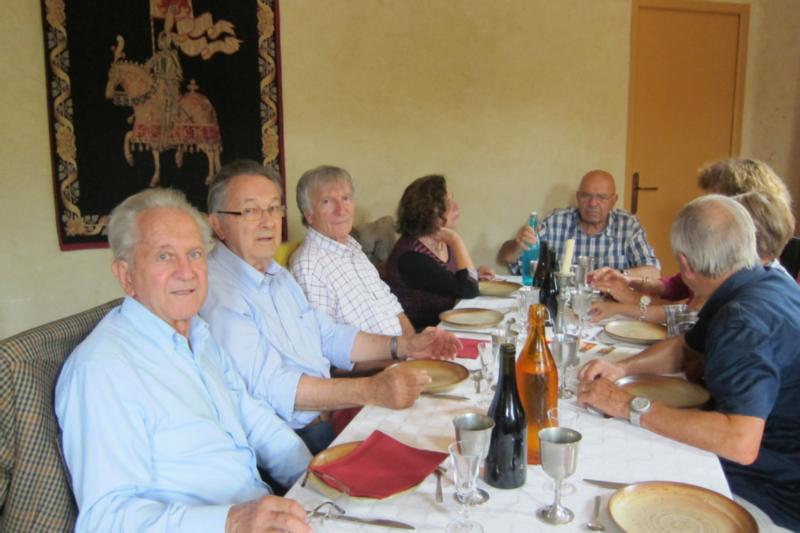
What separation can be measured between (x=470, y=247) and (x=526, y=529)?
3.30 metres

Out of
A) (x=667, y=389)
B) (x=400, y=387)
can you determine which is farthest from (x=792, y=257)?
(x=400, y=387)

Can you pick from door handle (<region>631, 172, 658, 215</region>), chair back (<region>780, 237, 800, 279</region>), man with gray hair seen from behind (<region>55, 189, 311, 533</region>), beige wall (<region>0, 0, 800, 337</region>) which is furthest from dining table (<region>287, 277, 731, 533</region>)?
door handle (<region>631, 172, 658, 215</region>)

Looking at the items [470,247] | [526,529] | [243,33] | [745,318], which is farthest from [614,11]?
[526,529]

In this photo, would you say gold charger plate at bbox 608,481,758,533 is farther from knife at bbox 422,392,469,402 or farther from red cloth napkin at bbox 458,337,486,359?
red cloth napkin at bbox 458,337,486,359

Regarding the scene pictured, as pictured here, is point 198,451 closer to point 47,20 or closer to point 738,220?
point 738,220

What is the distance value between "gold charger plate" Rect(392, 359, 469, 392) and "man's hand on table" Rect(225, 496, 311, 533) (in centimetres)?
63

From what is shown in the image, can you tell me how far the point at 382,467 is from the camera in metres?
1.20

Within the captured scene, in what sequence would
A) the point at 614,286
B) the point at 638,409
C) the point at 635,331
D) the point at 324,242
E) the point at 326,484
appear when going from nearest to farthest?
1. the point at 326,484
2. the point at 638,409
3. the point at 635,331
4. the point at 324,242
5. the point at 614,286

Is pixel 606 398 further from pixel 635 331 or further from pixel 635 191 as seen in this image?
pixel 635 191

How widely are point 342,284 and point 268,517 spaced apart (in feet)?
4.27

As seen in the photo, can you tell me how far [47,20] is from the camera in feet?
11.0

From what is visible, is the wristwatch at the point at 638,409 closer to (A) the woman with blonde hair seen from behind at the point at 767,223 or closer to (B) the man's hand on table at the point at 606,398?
(B) the man's hand on table at the point at 606,398

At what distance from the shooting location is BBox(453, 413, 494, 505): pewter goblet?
3.40 ft

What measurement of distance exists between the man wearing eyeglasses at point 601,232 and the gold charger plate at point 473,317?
3.67 feet
